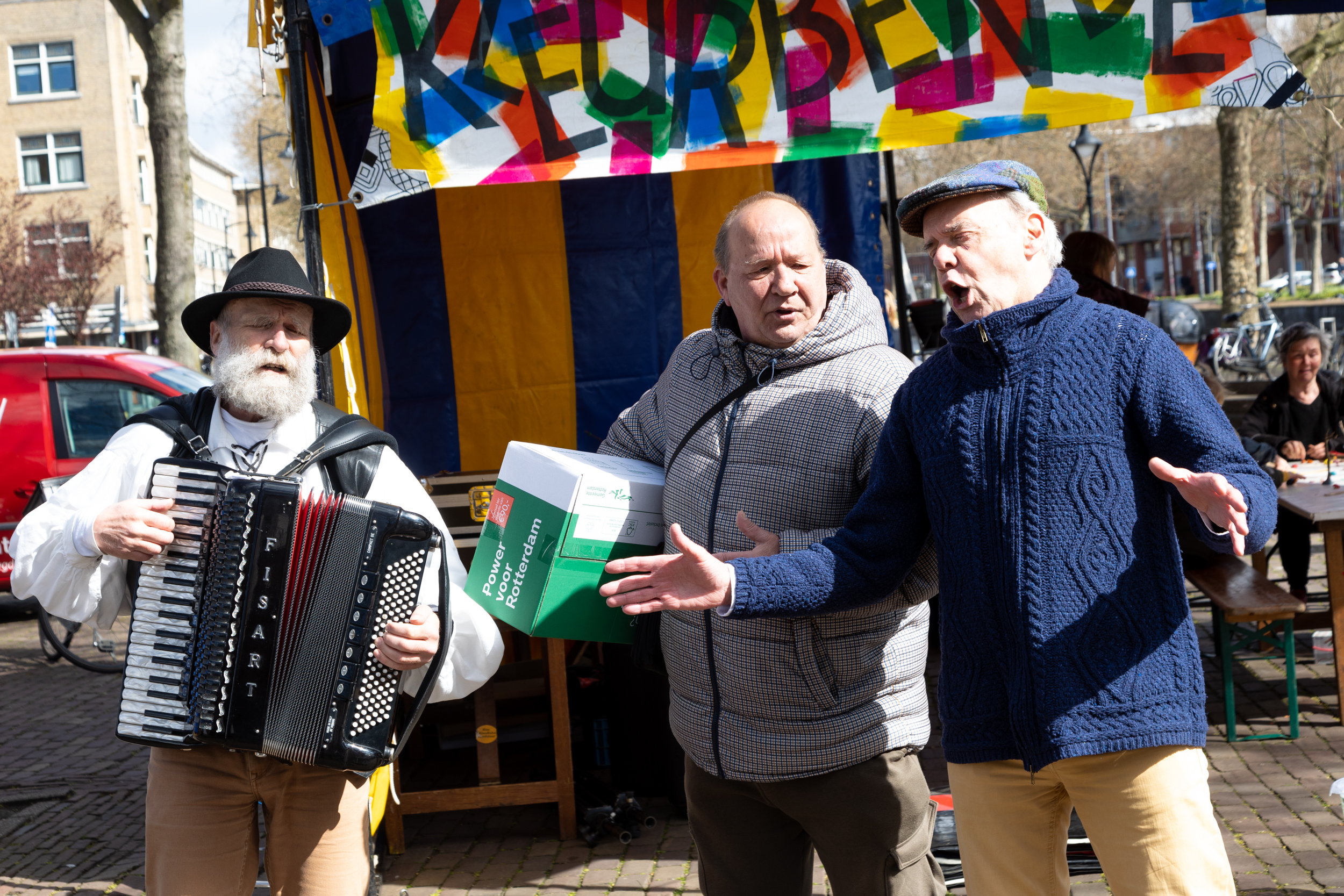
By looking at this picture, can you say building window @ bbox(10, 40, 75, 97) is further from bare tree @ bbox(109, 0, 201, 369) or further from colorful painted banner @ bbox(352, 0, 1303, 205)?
colorful painted banner @ bbox(352, 0, 1303, 205)

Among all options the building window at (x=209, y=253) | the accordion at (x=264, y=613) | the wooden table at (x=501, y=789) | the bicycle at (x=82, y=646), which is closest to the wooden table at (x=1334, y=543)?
the wooden table at (x=501, y=789)

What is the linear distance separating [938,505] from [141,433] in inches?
71.9

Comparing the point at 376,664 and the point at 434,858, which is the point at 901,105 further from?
the point at 434,858

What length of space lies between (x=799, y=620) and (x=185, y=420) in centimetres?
150

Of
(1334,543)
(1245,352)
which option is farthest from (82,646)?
(1245,352)

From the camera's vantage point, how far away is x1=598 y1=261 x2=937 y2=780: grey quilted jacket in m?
2.48

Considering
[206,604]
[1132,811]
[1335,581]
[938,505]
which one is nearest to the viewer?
[1132,811]

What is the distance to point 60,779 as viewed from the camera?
5.51m

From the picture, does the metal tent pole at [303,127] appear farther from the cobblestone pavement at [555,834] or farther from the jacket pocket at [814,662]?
the jacket pocket at [814,662]

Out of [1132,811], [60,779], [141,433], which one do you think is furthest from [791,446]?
[60,779]

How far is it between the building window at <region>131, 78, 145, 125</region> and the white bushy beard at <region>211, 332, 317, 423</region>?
144 ft

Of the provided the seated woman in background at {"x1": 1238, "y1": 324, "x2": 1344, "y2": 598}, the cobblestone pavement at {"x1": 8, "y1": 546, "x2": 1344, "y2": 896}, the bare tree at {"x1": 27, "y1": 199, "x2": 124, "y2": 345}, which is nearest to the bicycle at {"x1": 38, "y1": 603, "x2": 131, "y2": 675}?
the cobblestone pavement at {"x1": 8, "y1": 546, "x2": 1344, "y2": 896}

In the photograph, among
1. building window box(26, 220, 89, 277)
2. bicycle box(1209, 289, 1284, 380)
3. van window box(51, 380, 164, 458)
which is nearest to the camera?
van window box(51, 380, 164, 458)

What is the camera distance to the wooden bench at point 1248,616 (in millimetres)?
4727
